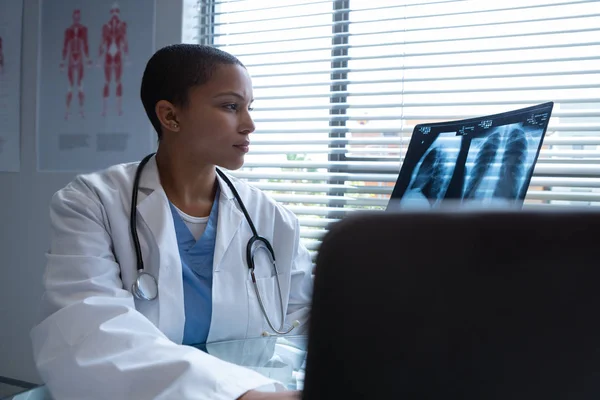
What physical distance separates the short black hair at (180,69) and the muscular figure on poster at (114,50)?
85 cm

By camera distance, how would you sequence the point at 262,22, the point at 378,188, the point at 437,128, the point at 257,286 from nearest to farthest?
1. the point at 437,128
2. the point at 257,286
3. the point at 378,188
4. the point at 262,22

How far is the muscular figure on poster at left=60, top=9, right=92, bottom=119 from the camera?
2381 mm

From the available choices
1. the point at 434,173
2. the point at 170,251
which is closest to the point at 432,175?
the point at 434,173

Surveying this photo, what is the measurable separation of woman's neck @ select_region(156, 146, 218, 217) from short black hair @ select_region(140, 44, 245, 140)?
0.15m

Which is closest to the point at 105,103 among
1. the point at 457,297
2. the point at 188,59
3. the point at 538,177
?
the point at 188,59

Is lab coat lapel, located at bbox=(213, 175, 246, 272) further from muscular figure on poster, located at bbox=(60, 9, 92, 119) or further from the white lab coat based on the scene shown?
muscular figure on poster, located at bbox=(60, 9, 92, 119)

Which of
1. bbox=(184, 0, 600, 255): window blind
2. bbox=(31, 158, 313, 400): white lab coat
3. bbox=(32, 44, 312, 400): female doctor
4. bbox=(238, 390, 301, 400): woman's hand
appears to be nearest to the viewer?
bbox=(238, 390, 301, 400): woman's hand

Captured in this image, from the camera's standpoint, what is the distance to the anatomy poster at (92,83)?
229cm

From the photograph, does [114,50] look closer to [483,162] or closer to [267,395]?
[483,162]

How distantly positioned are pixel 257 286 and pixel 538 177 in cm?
98

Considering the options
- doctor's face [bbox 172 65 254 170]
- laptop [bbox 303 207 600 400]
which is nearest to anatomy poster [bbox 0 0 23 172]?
doctor's face [bbox 172 65 254 170]

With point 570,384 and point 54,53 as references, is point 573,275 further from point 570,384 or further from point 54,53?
point 54,53

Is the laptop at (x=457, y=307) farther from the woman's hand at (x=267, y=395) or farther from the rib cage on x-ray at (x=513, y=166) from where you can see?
the rib cage on x-ray at (x=513, y=166)

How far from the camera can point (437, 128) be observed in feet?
4.34
